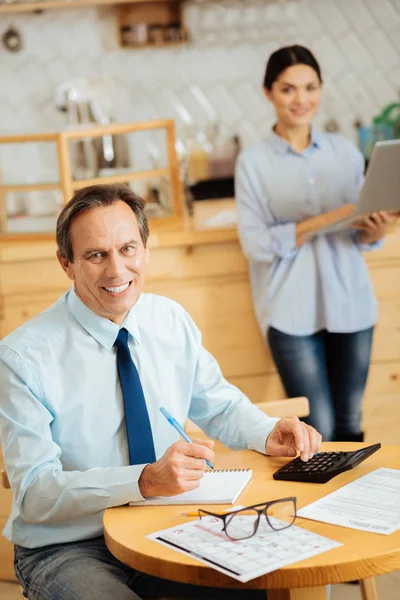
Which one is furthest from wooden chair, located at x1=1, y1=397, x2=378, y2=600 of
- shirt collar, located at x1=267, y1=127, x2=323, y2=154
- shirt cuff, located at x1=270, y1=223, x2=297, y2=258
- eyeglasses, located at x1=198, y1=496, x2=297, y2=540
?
shirt collar, located at x1=267, y1=127, x2=323, y2=154

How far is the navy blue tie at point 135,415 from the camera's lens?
5.87ft

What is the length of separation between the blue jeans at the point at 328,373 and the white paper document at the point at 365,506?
124 cm

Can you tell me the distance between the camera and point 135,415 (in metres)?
1.80

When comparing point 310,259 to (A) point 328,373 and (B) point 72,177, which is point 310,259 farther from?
(B) point 72,177

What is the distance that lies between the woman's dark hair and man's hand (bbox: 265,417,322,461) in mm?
1413

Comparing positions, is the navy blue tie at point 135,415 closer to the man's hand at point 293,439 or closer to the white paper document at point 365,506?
the man's hand at point 293,439

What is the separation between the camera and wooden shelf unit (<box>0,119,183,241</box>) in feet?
10.3

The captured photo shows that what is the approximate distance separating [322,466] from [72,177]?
1.83 m

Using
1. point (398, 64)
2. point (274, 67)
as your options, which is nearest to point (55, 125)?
point (398, 64)

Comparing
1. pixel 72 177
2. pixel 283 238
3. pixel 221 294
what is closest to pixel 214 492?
pixel 283 238

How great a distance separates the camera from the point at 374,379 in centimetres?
330

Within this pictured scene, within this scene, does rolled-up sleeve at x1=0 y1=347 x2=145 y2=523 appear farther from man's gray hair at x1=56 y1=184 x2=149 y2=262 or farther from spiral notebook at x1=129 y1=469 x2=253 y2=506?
man's gray hair at x1=56 y1=184 x2=149 y2=262

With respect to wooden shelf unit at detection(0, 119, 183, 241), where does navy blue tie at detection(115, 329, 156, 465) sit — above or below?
below

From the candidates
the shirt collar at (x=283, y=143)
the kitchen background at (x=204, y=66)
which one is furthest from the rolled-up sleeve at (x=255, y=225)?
the kitchen background at (x=204, y=66)
